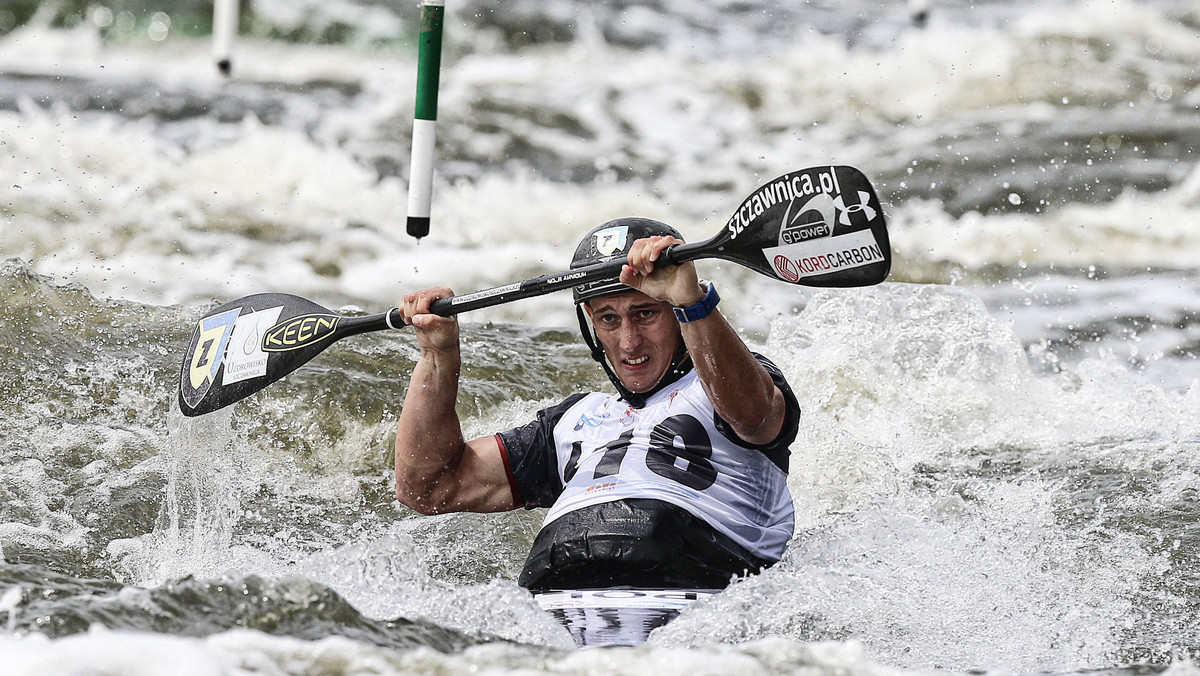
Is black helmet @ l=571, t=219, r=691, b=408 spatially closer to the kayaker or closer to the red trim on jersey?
the kayaker

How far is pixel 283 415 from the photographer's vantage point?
491cm

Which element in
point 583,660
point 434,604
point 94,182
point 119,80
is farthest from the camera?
point 119,80

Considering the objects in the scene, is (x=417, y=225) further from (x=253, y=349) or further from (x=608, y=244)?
(x=608, y=244)

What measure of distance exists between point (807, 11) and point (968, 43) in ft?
6.74

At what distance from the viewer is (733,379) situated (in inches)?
110

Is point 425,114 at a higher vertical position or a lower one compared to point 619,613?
higher

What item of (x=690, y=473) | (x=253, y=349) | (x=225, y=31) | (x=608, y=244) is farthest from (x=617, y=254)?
(x=225, y=31)

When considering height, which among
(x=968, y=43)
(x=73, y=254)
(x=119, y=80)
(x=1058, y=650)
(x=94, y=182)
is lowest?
(x=1058, y=650)

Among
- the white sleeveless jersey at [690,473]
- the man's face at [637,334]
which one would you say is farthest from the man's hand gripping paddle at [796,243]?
the white sleeveless jersey at [690,473]

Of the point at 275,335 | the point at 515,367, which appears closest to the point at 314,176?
the point at 515,367

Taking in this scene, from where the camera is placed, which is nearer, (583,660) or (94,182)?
(583,660)

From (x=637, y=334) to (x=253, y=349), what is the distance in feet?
4.34

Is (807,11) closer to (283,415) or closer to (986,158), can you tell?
(986,158)

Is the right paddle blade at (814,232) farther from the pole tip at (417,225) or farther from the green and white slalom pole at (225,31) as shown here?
the green and white slalom pole at (225,31)
